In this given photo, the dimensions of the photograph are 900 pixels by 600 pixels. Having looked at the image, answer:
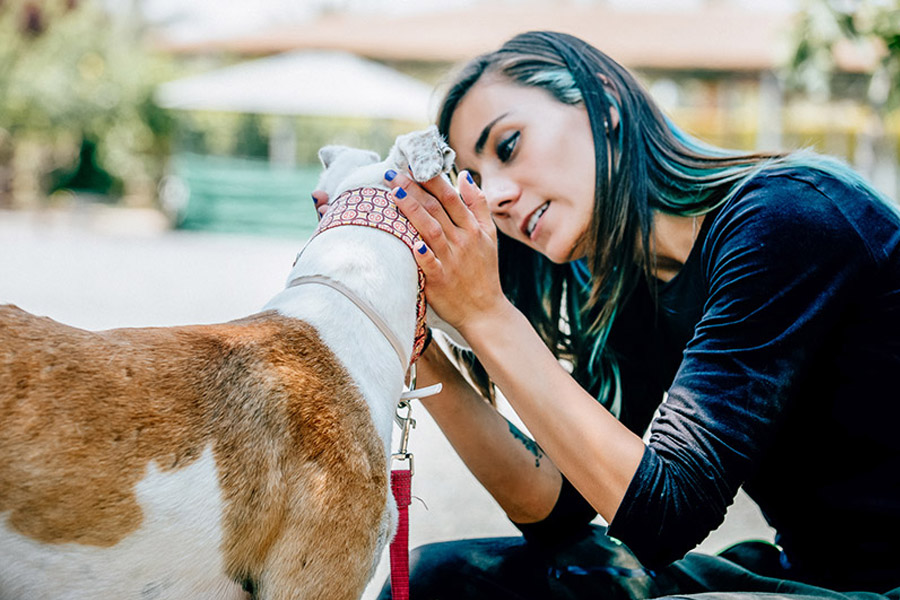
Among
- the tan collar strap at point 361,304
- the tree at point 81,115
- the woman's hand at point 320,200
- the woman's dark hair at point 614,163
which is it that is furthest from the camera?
the tree at point 81,115

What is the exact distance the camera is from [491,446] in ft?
8.82

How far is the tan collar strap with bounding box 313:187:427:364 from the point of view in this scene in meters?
2.14

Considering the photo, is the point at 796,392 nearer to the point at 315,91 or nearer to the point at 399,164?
the point at 399,164

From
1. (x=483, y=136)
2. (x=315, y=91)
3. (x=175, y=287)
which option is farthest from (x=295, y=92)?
(x=483, y=136)

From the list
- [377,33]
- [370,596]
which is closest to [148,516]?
[370,596]

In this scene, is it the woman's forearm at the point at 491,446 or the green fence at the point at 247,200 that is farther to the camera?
the green fence at the point at 247,200

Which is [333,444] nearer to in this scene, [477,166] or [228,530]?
[228,530]

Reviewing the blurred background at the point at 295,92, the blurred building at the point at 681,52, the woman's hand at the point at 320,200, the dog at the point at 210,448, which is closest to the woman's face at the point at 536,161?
the woman's hand at the point at 320,200

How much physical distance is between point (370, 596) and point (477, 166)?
186 centimetres

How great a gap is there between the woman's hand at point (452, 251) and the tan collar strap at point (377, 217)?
2 cm

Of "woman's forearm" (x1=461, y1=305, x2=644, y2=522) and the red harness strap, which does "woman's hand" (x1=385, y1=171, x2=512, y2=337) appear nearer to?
"woman's forearm" (x1=461, y1=305, x2=644, y2=522)

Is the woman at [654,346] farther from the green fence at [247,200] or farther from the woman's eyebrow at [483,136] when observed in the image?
the green fence at [247,200]

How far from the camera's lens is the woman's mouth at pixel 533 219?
8.80ft

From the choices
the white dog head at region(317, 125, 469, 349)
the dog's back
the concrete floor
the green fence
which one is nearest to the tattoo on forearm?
the white dog head at region(317, 125, 469, 349)
